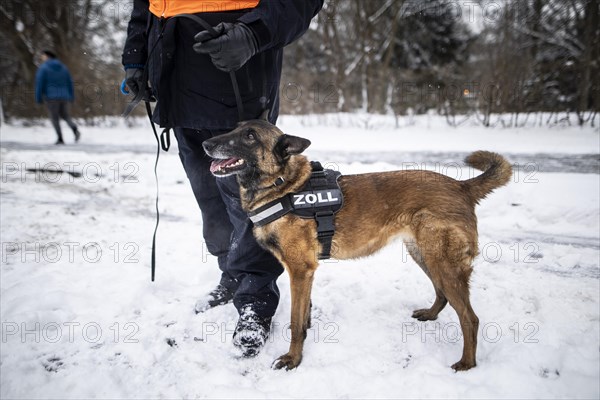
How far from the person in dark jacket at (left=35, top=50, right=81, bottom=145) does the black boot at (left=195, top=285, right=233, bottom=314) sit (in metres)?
9.33

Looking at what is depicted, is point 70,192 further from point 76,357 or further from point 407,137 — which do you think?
point 407,137

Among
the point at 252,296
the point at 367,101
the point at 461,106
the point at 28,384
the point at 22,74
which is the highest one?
the point at 22,74

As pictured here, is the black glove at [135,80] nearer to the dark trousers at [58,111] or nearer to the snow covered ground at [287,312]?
the snow covered ground at [287,312]

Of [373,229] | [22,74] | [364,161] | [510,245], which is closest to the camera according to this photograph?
[373,229]

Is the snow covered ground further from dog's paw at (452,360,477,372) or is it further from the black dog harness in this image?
the black dog harness

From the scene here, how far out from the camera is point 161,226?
4.20 m

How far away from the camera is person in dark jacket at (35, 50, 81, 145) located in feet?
31.5

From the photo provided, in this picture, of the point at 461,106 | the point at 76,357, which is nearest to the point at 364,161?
the point at 76,357

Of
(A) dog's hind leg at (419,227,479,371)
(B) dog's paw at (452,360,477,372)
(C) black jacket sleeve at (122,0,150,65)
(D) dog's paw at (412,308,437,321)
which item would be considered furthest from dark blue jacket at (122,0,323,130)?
(B) dog's paw at (452,360,477,372)

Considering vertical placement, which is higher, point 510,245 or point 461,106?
point 461,106

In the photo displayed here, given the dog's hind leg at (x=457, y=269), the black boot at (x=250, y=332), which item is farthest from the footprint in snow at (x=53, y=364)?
the dog's hind leg at (x=457, y=269)

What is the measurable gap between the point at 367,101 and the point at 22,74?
1864 cm

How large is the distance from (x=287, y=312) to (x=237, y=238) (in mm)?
744

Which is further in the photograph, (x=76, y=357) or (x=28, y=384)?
(x=76, y=357)
